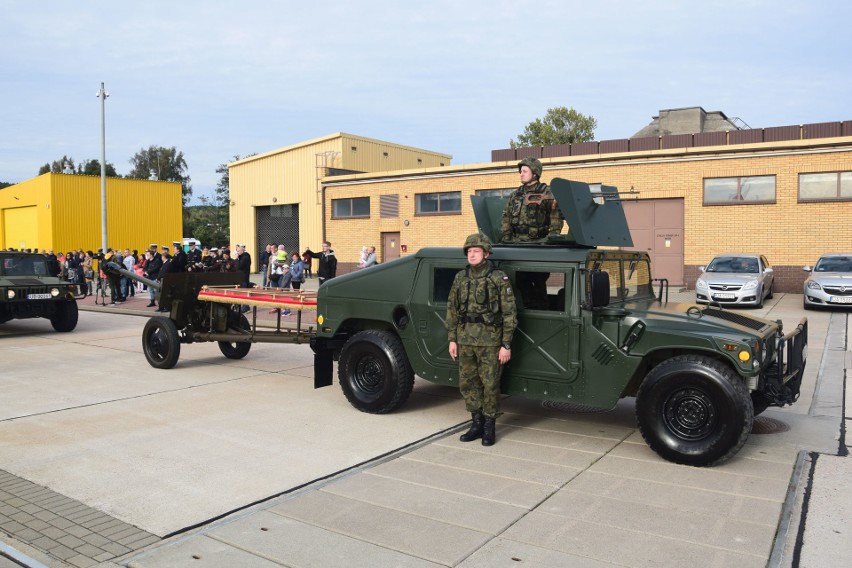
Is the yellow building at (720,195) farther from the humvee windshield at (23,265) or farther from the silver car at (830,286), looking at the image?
the humvee windshield at (23,265)

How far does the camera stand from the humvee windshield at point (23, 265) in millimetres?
14586

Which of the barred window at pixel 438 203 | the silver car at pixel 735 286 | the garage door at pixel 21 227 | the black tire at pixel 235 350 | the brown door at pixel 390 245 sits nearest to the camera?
the black tire at pixel 235 350

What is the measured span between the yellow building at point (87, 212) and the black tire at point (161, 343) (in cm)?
3501

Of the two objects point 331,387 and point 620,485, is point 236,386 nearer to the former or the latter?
point 331,387

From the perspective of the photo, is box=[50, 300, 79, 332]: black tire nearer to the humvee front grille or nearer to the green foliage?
the humvee front grille

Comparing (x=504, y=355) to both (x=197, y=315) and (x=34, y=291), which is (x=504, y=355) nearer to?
(x=197, y=315)

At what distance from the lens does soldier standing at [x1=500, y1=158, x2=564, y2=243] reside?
22.6 feet

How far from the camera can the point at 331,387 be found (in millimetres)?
8805

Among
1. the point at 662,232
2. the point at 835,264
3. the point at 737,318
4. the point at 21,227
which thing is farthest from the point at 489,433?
the point at 21,227

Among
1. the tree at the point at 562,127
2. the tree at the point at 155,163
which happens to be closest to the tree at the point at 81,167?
the tree at the point at 155,163

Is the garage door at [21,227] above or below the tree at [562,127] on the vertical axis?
below

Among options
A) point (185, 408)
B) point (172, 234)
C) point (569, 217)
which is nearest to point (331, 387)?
point (185, 408)

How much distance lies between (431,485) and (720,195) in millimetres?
21503

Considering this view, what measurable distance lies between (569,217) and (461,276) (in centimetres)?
109
